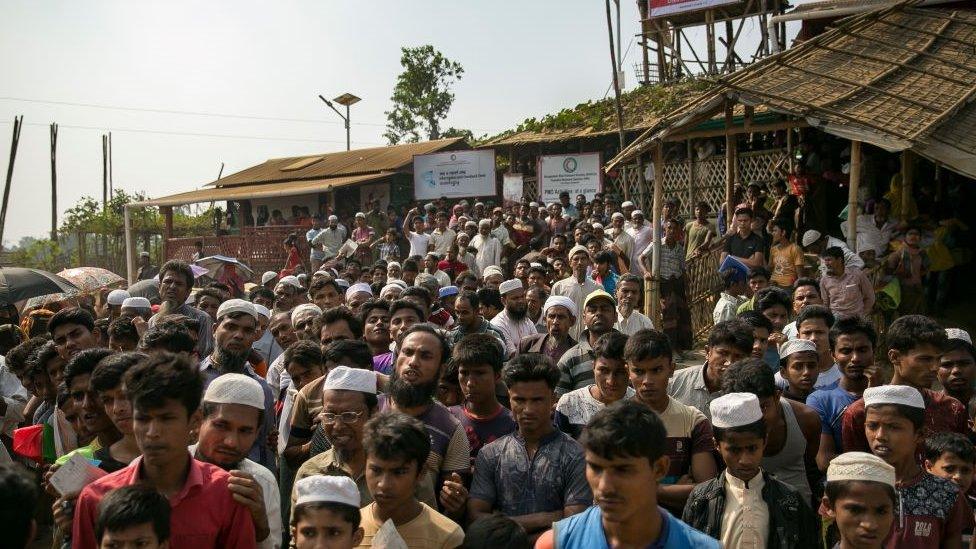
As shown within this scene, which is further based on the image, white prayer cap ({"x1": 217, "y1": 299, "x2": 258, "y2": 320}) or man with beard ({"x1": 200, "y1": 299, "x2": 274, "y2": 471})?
white prayer cap ({"x1": 217, "y1": 299, "x2": 258, "y2": 320})

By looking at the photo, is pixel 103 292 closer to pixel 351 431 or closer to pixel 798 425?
pixel 351 431

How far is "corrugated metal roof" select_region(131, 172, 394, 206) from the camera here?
23.2 metres

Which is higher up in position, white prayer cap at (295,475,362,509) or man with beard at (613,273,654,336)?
man with beard at (613,273,654,336)

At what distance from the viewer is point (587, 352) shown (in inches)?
228

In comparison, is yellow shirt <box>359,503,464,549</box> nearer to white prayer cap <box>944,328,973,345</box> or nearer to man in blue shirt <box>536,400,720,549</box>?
man in blue shirt <box>536,400,720,549</box>

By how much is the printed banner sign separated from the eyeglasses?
963 inches

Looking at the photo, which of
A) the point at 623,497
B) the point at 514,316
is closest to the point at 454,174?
the point at 514,316

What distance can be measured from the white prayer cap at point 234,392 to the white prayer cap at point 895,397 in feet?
8.97

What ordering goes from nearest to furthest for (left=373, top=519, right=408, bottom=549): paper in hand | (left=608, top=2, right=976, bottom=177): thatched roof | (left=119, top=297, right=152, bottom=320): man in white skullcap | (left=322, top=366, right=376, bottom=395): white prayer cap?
1. (left=373, top=519, right=408, bottom=549): paper in hand
2. (left=322, top=366, right=376, bottom=395): white prayer cap
3. (left=119, top=297, right=152, bottom=320): man in white skullcap
4. (left=608, top=2, right=976, bottom=177): thatched roof

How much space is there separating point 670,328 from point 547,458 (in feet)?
26.0

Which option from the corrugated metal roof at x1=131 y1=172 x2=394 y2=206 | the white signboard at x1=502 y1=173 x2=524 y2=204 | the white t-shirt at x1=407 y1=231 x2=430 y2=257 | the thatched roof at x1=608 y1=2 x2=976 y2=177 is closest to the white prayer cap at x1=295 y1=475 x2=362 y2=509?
the thatched roof at x1=608 y1=2 x2=976 y2=177

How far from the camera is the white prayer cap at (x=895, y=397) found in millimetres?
4102

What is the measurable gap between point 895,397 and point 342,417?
253 centimetres

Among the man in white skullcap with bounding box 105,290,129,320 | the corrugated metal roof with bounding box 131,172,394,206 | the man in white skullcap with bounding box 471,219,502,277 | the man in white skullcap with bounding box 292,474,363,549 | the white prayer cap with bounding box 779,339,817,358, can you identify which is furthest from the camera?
the corrugated metal roof with bounding box 131,172,394,206
